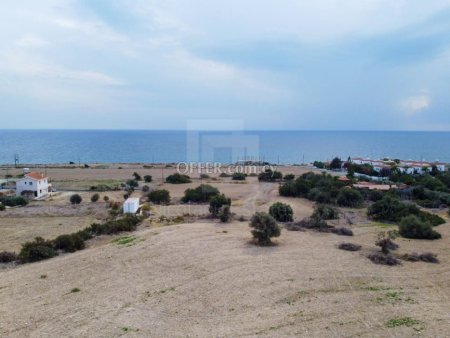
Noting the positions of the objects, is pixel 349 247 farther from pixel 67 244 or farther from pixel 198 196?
pixel 198 196

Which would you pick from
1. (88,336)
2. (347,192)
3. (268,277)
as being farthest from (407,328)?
(347,192)

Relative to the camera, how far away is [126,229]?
1853cm

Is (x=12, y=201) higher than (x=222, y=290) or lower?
higher

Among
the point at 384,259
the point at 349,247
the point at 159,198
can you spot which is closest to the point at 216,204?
the point at 159,198

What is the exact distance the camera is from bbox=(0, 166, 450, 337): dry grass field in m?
8.49

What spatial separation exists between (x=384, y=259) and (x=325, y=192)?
1608 centimetres

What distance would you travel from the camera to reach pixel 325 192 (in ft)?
95.6

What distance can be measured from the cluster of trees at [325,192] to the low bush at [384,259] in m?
13.5

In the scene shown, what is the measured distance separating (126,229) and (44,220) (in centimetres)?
697

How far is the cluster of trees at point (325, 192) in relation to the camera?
2695 centimetres

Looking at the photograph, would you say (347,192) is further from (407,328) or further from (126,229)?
(407,328)

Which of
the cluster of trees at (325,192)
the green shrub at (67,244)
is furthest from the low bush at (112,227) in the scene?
the cluster of trees at (325,192)

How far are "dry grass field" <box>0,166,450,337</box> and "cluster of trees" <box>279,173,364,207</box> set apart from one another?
9715mm

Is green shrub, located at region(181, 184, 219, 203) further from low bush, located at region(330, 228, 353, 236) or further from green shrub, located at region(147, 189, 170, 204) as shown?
low bush, located at region(330, 228, 353, 236)
